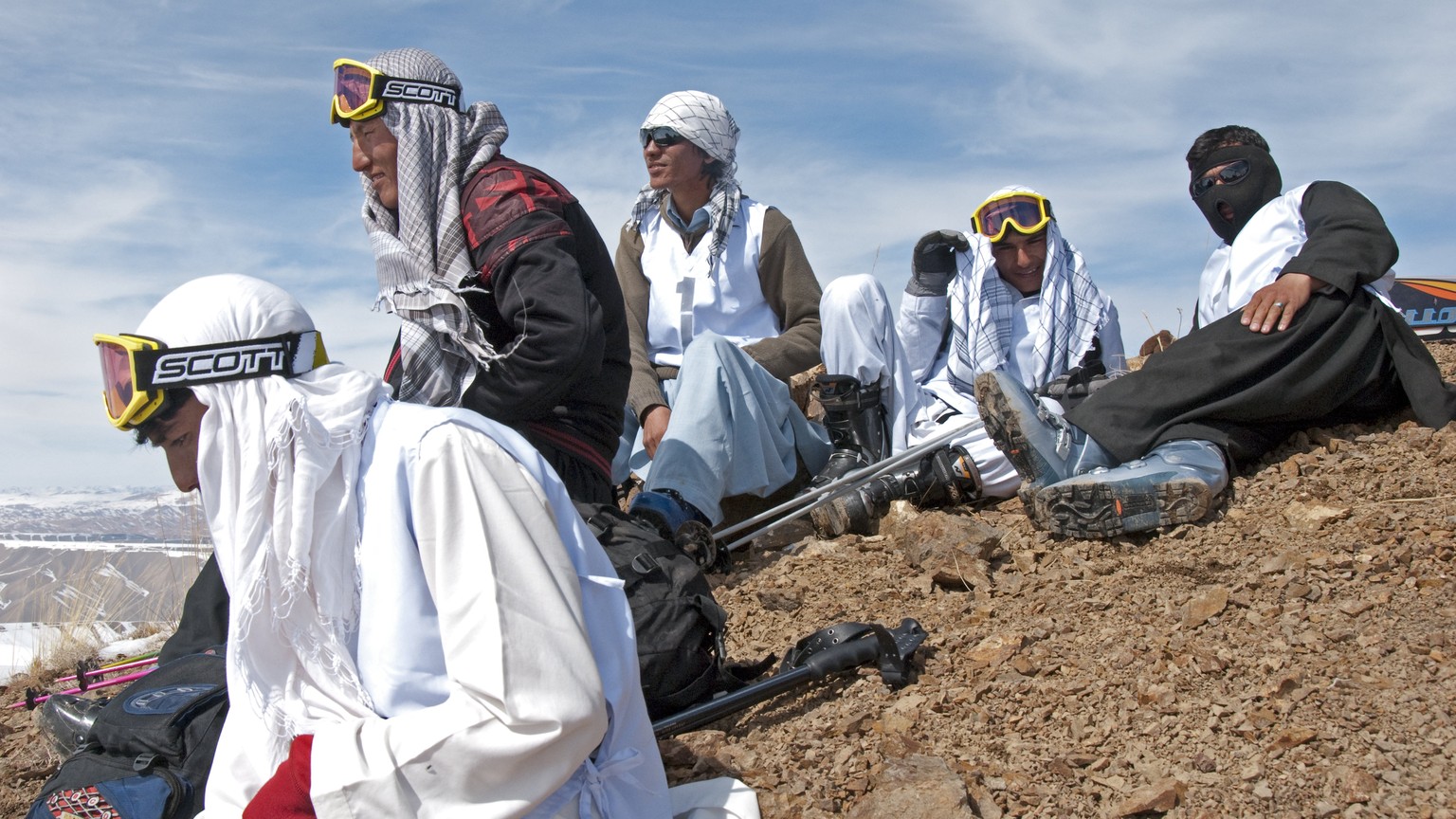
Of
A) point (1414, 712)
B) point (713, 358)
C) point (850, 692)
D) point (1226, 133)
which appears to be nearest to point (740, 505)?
point (713, 358)

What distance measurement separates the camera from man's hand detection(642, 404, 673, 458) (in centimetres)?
457

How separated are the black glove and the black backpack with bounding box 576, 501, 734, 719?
271 cm

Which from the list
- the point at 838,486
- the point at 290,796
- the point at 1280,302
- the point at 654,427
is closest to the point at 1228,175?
the point at 1280,302

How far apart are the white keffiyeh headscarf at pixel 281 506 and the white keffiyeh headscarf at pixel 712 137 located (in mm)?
3407

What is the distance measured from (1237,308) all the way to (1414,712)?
2117mm

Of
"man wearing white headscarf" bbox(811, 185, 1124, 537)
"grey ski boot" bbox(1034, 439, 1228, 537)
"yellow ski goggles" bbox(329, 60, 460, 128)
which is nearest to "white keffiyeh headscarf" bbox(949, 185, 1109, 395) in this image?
"man wearing white headscarf" bbox(811, 185, 1124, 537)

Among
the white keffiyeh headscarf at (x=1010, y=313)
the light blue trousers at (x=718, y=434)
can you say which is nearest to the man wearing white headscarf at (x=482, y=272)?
the light blue trousers at (x=718, y=434)

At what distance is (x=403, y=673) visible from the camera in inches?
A: 67.9

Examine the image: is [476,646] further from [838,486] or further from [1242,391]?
[1242,391]

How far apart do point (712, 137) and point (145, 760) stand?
3.81 m

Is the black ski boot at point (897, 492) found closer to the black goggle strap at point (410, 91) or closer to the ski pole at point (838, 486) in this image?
the ski pole at point (838, 486)

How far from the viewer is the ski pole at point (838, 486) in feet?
14.2

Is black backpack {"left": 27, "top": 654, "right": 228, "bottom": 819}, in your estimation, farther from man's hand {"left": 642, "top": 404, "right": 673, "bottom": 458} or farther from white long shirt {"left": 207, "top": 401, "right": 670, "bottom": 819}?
man's hand {"left": 642, "top": 404, "right": 673, "bottom": 458}

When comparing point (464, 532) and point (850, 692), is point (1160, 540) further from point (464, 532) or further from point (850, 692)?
point (464, 532)
